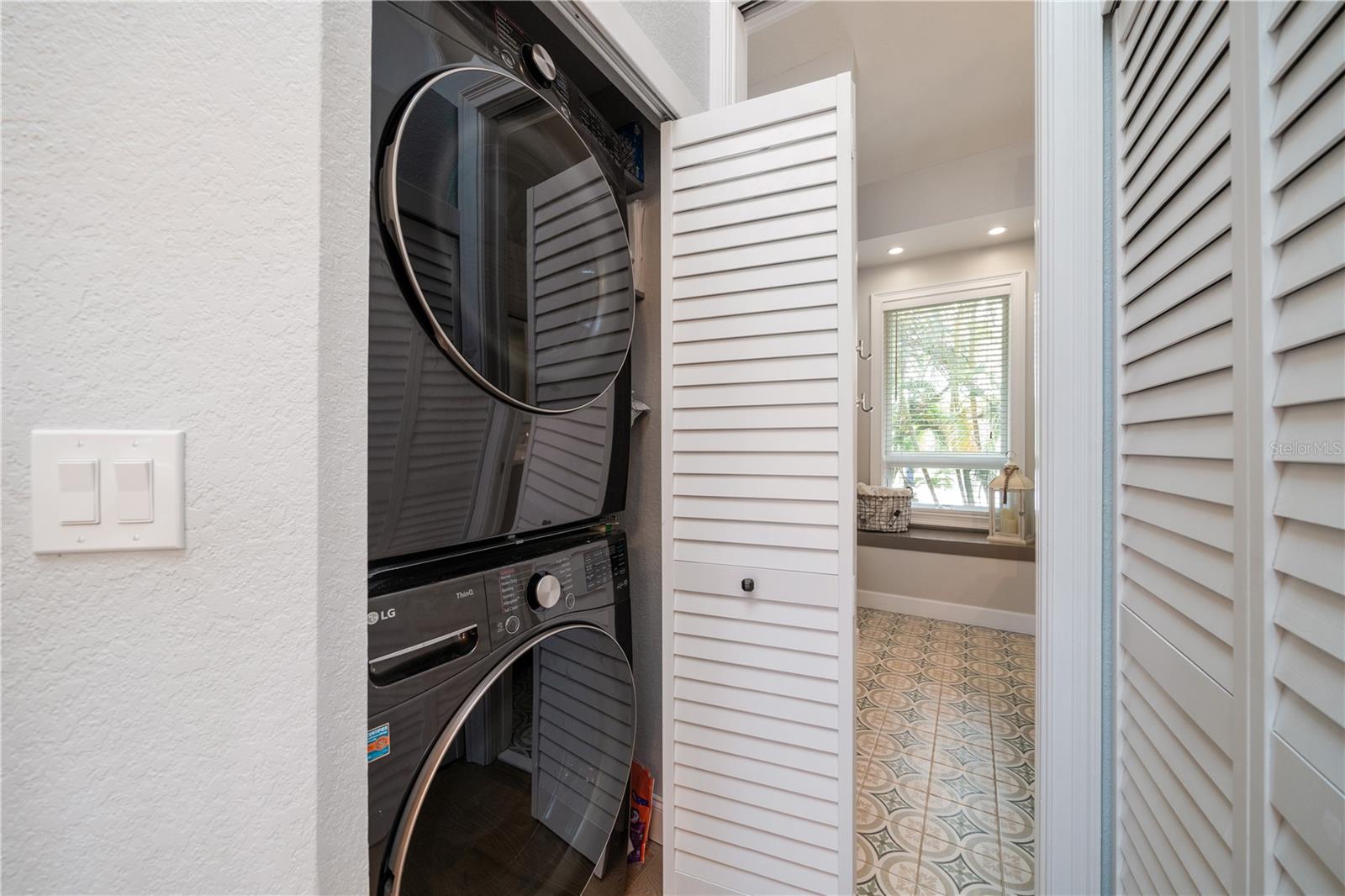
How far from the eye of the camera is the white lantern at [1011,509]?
2.84 m

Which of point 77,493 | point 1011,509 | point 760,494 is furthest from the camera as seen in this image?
point 1011,509

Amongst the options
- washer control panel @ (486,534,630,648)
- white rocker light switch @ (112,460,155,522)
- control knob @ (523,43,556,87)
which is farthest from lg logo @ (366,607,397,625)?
control knob @ (523,43,556,87)

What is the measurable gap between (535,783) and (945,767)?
1.52 m

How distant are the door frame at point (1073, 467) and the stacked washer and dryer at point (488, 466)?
1.23 feet

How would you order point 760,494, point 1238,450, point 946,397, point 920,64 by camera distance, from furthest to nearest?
point 946,397 → point 920,64 → point 760,494 → point 1238,450

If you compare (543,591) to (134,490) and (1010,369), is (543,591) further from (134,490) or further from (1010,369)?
(1010,369)

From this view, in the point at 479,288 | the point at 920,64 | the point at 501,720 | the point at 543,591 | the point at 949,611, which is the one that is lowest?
the point at 949,611

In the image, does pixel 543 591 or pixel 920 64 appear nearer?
pixel 543 591

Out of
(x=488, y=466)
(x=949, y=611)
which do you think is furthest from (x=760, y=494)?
(x=949, y=611)

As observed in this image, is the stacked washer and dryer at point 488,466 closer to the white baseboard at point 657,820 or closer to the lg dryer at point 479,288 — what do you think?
the lg dryer at point 479,288

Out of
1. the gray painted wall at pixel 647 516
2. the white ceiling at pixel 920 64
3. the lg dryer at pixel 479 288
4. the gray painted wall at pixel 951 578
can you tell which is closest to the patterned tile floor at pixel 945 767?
the gray painted wall at pixel 951 578

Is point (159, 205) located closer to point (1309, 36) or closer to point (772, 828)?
point (1309, 36)

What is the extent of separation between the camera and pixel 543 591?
0.87 metres

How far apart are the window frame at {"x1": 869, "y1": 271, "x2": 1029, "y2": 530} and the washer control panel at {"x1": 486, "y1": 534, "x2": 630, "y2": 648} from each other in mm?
2977
